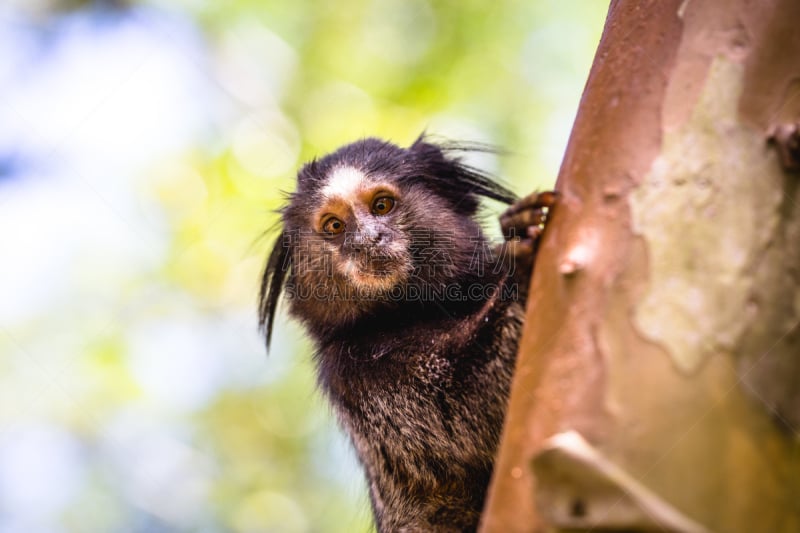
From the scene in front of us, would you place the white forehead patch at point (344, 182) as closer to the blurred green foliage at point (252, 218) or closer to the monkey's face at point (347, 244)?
the monkey's face at point (347, 244)

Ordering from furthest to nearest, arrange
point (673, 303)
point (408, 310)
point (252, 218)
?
point (252, 218) → point (408, 310) → point (673, 303)

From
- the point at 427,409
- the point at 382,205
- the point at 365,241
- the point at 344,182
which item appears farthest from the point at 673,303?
the point at 344,182

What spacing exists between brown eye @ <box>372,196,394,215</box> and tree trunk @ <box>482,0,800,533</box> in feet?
7.60

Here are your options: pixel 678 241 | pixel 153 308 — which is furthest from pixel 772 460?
pixel 153 308

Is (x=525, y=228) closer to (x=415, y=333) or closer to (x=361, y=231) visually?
(x=415, y=333)

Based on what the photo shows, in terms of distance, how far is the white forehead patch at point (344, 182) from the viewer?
15.2 ft

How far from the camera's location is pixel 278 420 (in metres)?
9.22

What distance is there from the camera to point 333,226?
15.3ft

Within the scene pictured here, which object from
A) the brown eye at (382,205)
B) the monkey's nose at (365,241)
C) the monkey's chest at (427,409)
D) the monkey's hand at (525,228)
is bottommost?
the monkey's chest at (427,409)

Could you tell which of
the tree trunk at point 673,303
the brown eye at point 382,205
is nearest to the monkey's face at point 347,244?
the brown eye at point 382,205

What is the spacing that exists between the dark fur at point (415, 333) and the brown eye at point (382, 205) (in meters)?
0.06

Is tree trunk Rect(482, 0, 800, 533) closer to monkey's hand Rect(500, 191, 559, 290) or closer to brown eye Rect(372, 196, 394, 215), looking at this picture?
monkey's hand Rect(500, 191, 559, 290)

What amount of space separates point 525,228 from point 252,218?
18.7 feet

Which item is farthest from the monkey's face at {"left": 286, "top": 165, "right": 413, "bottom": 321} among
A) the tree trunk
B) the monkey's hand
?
the tree trunk
